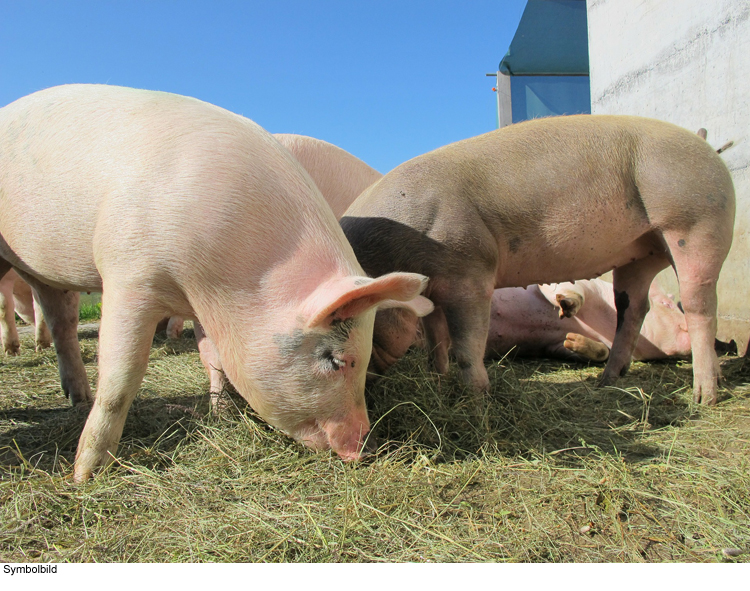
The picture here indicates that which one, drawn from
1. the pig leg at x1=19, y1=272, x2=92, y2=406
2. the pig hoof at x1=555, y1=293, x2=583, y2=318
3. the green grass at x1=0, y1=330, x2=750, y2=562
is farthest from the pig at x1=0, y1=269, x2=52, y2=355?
the pig hoof at x1=555, y1=293, x2=583, y2=318

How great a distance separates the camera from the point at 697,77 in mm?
4988

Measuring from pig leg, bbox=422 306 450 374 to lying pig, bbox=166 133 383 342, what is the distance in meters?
1.69

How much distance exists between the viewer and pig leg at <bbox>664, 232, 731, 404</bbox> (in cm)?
342

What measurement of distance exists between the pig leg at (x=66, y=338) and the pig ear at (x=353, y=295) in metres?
2.29

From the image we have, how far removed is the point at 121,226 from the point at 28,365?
4.04 meters

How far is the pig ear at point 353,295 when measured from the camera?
1.97 m

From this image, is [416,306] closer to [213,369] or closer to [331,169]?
[213,369]

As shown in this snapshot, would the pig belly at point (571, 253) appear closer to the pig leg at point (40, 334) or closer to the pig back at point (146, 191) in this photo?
the pig back at point (146, 191)

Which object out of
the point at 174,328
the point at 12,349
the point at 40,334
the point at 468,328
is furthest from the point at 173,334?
the point at 468,328

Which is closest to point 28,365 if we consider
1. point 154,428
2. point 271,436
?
point 154,428

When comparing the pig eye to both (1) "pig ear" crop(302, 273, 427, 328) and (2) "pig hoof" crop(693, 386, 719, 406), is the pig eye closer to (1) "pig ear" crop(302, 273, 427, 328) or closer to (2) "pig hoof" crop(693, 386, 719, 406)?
(1) "pig ear" crop(302, 273, 427, 328)

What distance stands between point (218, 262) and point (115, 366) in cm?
65

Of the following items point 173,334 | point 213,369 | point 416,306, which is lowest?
point 173,334

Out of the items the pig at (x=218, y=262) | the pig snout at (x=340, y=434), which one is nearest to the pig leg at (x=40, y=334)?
the pig at (x=218, y=262)
